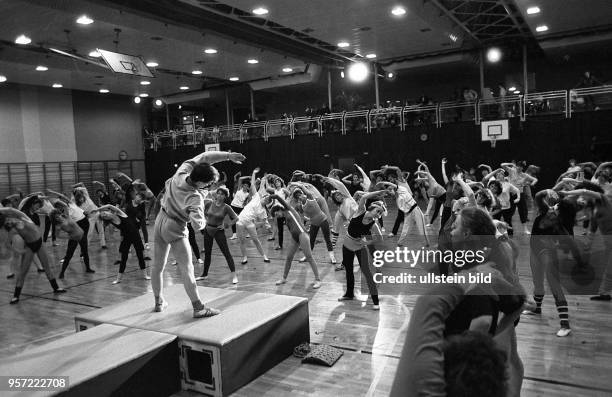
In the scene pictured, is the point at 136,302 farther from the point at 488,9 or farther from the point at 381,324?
the point at 488,9

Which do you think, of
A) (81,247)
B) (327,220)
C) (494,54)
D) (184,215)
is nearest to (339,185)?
(327,220)

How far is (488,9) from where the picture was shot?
46.1ft

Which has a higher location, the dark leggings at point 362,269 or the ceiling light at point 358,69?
the ceiling light at point 358,69

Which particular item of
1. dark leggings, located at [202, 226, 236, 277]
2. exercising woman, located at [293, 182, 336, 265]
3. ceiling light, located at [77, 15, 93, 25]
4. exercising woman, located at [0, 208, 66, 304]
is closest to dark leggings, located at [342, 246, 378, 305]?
exercising woman, located at [293, 182, 336, 265]

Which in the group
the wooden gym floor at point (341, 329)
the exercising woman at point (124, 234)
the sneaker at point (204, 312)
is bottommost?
the wooden gym floor at point (341, 329)

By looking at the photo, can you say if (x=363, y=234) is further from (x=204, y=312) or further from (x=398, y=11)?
(x=398, y=11)

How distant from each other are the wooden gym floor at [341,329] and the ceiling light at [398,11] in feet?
21.9

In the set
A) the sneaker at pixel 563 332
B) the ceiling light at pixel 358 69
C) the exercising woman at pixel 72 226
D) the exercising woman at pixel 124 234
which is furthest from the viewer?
the ceiling light at pixel 358 69

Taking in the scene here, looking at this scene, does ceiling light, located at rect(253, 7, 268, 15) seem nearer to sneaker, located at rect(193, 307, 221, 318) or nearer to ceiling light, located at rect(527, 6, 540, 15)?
ceiling light, located at rect(527, 6, 540, 15)

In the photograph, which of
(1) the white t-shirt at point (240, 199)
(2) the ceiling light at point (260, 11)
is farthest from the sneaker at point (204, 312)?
(2) the ceiling light at point (260, 11)

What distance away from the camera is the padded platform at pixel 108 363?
3596mm

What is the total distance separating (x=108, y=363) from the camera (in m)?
3.74

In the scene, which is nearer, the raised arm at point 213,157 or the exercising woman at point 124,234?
the raised arm at point 213,157

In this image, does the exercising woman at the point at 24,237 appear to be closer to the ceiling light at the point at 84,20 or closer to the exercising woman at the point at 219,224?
the exercising woman at the point at 219,224
